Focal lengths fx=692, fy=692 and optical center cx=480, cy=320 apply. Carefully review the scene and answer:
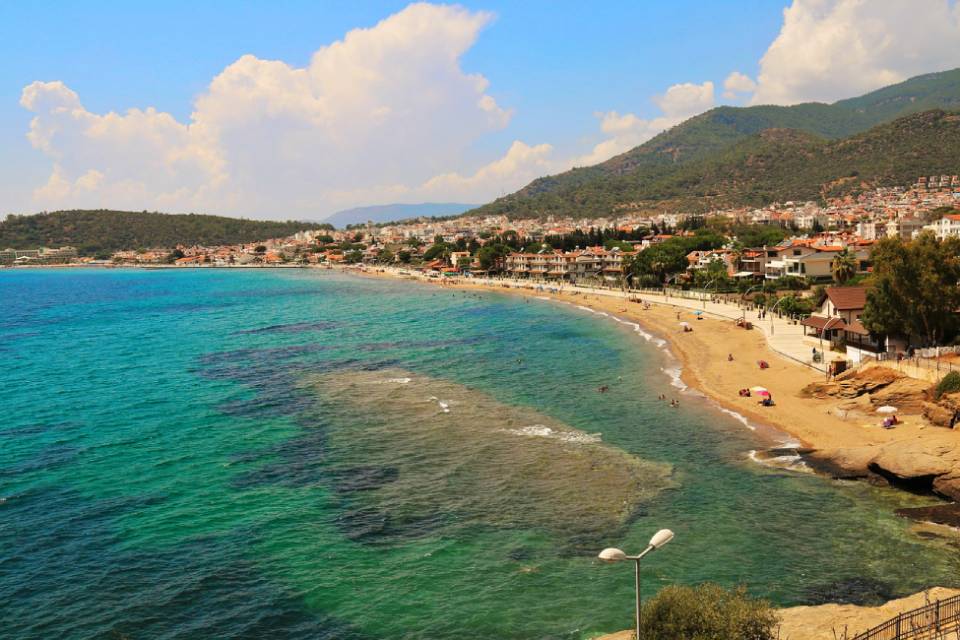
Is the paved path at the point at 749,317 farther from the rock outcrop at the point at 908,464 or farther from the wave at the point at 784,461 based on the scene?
the rock outcrop at the point at 908,464

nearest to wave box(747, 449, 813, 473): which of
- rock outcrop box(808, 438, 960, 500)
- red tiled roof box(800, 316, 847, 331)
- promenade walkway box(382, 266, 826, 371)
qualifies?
rock outcrop box(808, 438, 960, 500)

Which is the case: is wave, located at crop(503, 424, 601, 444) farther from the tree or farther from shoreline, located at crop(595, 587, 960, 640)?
the tree

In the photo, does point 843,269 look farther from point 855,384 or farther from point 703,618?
point 703,618

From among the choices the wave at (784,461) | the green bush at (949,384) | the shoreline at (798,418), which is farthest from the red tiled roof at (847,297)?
the wave at (784,461)

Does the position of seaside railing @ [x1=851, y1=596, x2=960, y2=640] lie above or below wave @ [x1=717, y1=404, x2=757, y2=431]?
above

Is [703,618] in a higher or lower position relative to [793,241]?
lower

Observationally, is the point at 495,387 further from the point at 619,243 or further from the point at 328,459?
the point at 619,243

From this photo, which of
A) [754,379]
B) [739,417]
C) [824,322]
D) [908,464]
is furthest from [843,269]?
[908,464]

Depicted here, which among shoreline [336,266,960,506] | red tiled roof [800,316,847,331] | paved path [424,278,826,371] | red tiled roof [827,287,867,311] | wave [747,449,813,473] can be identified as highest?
red tiled roof [827,287,867,311]
